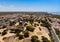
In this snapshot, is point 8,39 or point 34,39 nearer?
point 34,39

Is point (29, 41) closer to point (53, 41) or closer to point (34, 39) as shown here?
point (34, 39)

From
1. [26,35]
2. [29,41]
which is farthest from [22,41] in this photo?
[26,35]

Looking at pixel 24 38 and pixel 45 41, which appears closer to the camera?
pixel 45 41

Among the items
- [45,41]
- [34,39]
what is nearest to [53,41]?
[45,41]

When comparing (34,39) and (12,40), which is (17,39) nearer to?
(12,40)

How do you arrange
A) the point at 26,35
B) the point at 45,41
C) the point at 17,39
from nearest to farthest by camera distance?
1. the point at 45,41
2. the point at 17,39
3. the point at 26,35

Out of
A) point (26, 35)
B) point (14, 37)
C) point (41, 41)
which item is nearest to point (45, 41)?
point (41, 41)

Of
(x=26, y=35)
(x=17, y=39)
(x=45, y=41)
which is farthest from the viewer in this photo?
(x=26, y=35)

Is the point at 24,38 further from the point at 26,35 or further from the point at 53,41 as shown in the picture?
the point at 53,41
